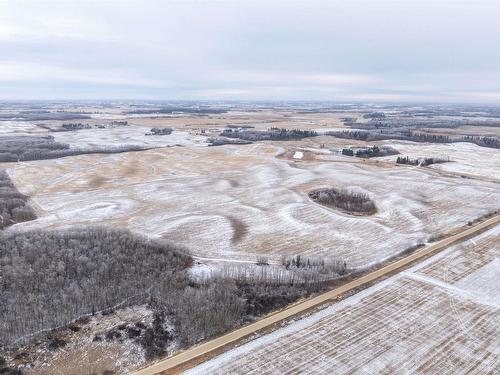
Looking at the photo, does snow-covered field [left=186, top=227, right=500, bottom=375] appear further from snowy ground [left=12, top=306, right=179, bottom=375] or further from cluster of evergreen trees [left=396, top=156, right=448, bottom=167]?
cluster of evergreen trees [left=396, top=156, right=448, bottom=167]

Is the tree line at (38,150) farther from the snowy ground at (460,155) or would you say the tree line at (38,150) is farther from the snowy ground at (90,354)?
the snowy ground at (90,354)

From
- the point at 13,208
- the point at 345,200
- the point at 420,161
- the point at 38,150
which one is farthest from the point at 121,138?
the point at 345,200

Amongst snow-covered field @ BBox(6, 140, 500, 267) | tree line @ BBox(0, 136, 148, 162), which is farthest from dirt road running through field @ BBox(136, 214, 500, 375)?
tree line @ BBox(0, 136, 148, 162)

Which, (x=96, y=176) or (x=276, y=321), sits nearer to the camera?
(x=276, y=321)

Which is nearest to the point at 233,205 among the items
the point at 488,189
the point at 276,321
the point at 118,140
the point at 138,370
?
the point at 276,321

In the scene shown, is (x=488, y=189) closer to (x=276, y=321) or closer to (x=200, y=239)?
(x=200, y=239)

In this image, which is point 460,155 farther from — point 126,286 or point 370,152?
point 126,286
